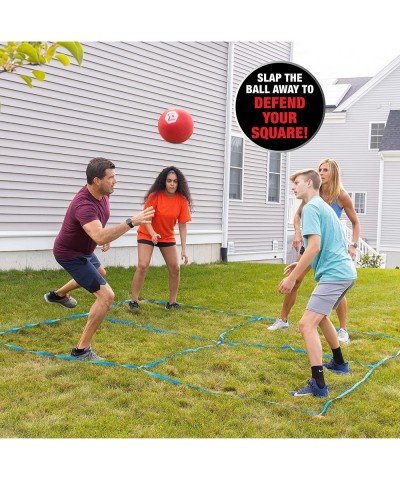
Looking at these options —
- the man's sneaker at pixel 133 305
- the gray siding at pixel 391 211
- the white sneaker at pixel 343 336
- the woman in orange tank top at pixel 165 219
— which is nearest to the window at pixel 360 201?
the gray siding at pixel 391 211

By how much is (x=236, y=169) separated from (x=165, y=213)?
5500 millimetres

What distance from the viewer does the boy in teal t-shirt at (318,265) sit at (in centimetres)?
353

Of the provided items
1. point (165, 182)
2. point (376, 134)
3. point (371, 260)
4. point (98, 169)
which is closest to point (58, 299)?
point (165, 182)

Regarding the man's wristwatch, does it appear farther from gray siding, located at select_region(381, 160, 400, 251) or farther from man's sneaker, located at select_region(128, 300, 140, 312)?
gray siding, located at select_region(381, 160, 400, 251)

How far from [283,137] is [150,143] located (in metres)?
4.30

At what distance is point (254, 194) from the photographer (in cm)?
1168

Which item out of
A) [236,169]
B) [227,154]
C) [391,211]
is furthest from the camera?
[236,169]

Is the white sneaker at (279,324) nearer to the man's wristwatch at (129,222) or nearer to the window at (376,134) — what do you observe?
the man's wristwatch at (129,222)

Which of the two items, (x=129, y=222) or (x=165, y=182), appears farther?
(x=165, y=182)

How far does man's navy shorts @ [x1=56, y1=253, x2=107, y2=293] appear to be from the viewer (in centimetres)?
412

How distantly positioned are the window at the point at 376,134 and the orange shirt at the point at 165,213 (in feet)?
18.2

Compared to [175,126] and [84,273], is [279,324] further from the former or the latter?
[175,126]

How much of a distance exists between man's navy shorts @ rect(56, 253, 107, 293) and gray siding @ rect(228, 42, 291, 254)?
688 cm

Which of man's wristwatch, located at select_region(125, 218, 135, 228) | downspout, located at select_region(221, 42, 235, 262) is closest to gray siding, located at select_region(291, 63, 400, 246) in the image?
downspout, located at select_region(221, 42, 235, 262)
